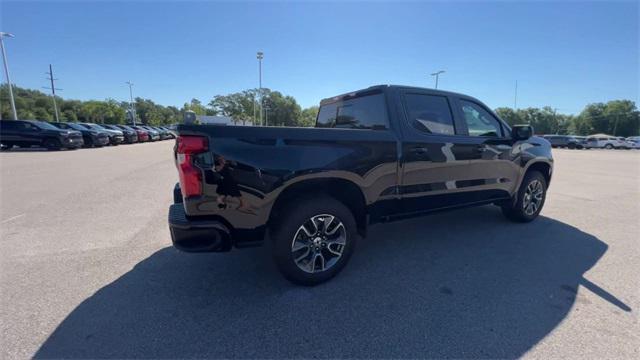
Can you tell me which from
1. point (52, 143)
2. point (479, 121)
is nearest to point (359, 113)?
point (479, 121)

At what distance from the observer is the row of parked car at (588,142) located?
37.4 meters

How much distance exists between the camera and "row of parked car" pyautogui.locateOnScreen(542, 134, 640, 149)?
37375 mm

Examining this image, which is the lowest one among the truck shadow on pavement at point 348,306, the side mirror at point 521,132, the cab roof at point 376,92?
the truck shadow on pavement at point 348,306

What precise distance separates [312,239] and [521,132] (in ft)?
11.0

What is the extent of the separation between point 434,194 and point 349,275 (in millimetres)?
1415

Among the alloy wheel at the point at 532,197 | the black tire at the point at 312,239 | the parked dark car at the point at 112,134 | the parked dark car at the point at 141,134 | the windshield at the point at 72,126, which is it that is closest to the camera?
the black tire at the point at 312,239

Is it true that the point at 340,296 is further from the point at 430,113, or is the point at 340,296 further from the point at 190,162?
the point at 430,113

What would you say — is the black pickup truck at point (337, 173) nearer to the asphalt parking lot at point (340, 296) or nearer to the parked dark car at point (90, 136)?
the asphalt parking lot at point (340, 296)

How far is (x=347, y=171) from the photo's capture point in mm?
2855

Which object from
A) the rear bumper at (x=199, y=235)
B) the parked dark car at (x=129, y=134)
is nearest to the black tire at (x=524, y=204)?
the rear bumper at (x=199, y=235)

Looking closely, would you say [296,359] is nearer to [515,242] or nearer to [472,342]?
[472,342]

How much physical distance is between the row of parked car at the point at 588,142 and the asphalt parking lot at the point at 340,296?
42.2 m

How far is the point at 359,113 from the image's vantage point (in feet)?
12.0

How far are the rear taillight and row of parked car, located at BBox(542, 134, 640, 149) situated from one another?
4502 centimetres
